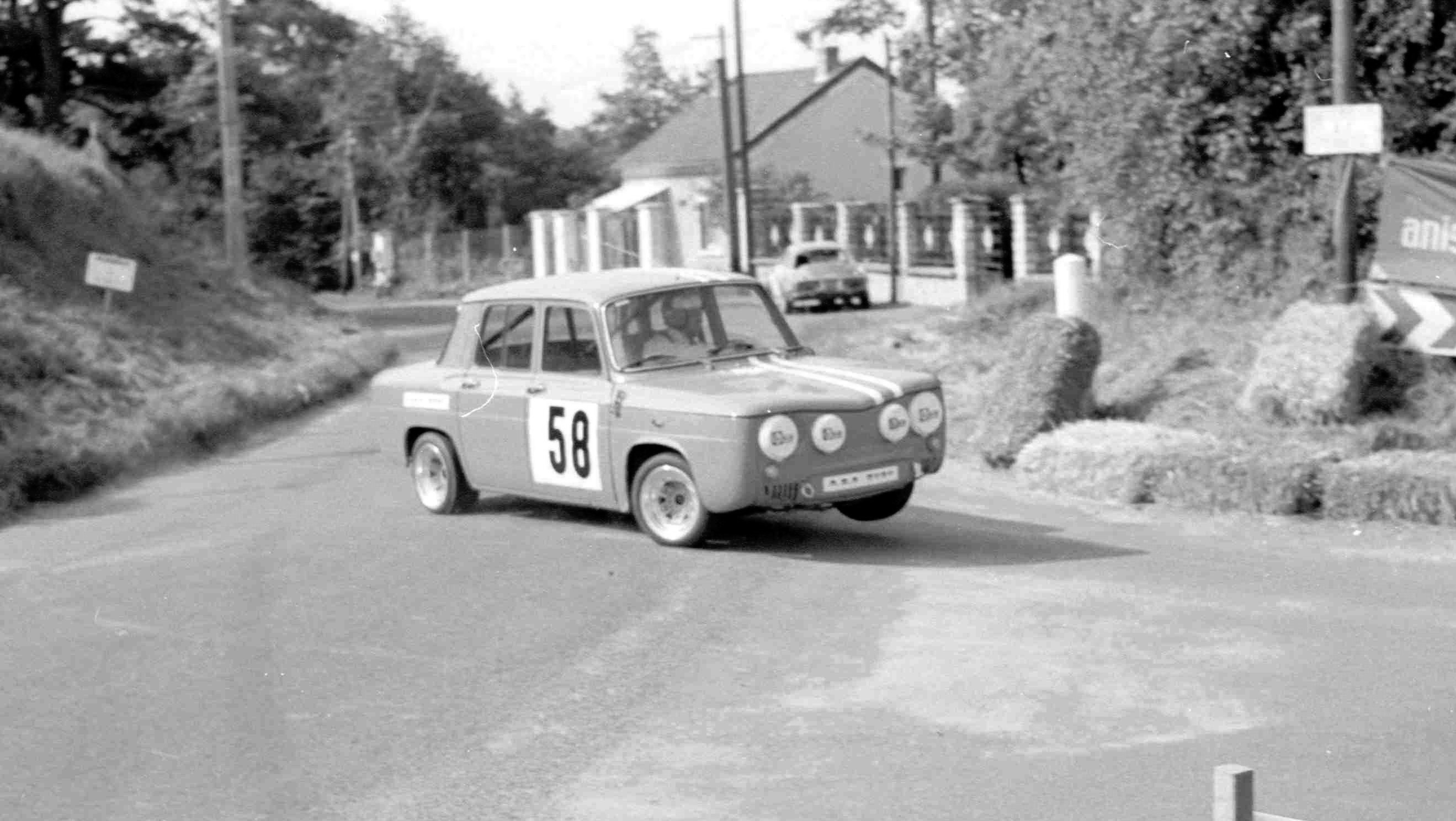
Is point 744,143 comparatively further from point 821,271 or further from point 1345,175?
point 1345,175

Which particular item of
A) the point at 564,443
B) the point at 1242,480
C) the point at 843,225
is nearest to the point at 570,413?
the point at 564,443

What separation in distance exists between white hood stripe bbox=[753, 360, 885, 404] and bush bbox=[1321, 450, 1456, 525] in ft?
10.4

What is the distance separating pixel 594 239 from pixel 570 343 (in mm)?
45100

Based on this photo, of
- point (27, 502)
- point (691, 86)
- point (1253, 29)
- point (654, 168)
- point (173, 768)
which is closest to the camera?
point (173, 768)

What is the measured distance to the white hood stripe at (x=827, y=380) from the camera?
1118 centimetres

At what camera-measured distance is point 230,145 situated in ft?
116

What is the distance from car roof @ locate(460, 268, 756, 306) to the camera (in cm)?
1213

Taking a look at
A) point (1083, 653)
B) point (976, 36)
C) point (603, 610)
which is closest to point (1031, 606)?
point (1083, 653)

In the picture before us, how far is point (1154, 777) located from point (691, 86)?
126877 mm

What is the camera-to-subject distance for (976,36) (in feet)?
110

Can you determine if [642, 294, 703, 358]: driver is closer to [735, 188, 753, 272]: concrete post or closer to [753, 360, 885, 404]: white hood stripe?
[753, 360, 885, 404]: white hood stripe

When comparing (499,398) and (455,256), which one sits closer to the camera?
(499,398)

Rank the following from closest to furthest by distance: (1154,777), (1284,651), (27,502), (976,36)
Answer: (1154,777) → (1284,651) → (27,502) → (976,36)

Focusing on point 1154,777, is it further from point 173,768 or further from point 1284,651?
point 173,768
